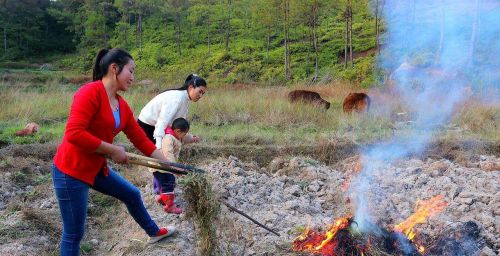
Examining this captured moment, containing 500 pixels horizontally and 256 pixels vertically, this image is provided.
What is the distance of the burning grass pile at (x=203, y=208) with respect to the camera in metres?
3.76

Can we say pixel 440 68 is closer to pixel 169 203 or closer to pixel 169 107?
pixel 169 107

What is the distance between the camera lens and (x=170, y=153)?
5.13 m

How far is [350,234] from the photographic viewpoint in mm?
4098

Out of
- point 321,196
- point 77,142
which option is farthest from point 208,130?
point 77,142

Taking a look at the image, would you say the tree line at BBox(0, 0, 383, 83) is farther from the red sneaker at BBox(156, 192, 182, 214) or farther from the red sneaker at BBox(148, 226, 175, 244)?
the red sneaker at BBox(148, 226, 175, 244)

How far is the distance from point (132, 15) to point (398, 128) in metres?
31.9

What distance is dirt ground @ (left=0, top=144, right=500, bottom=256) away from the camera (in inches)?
173

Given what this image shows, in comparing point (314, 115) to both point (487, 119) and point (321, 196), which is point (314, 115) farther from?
point (321, 196)

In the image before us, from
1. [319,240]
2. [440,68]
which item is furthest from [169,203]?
[440,68]

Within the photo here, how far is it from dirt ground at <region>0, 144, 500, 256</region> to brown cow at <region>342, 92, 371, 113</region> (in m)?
3.40

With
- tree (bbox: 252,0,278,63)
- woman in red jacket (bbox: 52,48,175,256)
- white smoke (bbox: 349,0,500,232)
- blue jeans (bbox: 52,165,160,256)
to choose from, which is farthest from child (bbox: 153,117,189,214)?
tree (bbox: 252,0,278,63)

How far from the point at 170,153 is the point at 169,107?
0.50m

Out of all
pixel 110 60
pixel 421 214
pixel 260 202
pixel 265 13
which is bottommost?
pixel 260 202

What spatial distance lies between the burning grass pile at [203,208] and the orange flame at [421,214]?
1.80 metres
